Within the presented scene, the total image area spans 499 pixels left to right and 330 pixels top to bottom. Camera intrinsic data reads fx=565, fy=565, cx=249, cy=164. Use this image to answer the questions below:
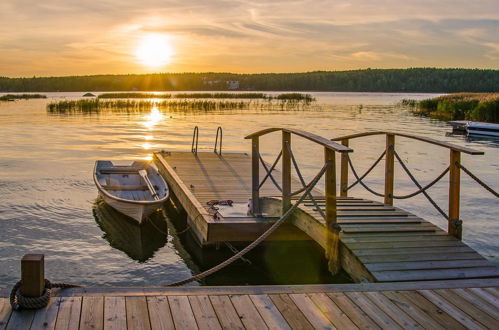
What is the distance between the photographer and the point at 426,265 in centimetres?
625

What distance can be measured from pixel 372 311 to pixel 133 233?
23.9 feet

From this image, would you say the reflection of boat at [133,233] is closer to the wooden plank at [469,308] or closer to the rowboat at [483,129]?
the wooden plank at [469,308]

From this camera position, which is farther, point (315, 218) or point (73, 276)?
point (73, 276)

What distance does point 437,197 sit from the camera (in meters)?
14.6

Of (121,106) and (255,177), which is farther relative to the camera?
(121,106)

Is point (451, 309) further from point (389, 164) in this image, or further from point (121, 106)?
point (121, 106)

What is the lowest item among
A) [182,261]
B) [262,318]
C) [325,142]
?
[182,261]

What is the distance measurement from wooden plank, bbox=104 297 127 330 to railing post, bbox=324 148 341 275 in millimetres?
2798

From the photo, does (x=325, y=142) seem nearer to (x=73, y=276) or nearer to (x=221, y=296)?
(x=221, y=296)

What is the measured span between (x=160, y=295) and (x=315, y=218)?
2.94 metres

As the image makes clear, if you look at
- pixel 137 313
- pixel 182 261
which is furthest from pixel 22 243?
pixel 137 313

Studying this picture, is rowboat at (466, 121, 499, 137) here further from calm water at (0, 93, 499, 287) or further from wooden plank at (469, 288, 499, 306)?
wooden plank at (469, 288, 499, 306)

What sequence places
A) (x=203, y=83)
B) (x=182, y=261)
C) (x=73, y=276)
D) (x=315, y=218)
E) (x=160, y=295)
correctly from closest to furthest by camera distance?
(x=160, y=295)
(x=315, y=218)
(x=73, y=276)
(x=182, y=261)
(x=203, y=83)

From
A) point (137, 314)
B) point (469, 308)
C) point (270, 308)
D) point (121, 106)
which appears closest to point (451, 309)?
point (469, 308)
